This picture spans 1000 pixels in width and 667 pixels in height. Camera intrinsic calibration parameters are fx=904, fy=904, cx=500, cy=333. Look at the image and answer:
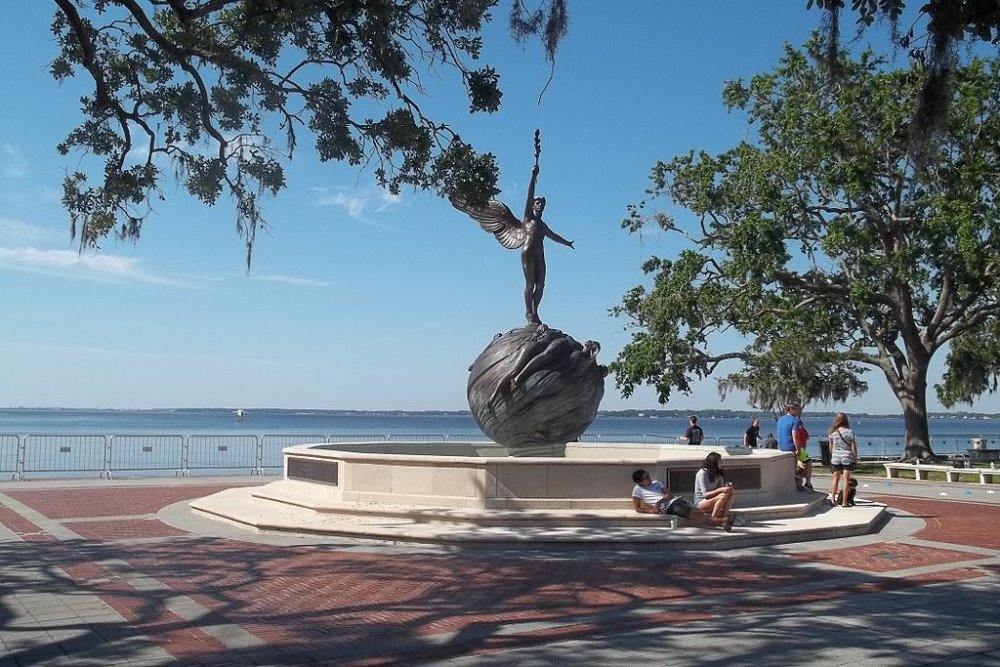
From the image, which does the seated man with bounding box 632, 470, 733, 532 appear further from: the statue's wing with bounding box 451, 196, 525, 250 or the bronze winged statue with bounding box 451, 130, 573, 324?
the statue's wing with bounding box 451, 196, 525, 250

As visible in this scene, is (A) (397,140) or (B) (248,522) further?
(B) (248,522)

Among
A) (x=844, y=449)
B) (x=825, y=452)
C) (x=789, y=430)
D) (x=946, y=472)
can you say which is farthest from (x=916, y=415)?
(x=844, y=449)

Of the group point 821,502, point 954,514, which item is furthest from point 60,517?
point 954,514

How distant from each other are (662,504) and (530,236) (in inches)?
241

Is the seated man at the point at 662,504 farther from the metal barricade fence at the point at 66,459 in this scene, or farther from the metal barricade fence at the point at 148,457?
the metal barricade fence at the point at 66,459

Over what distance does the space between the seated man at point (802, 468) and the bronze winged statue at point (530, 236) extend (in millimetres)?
5420

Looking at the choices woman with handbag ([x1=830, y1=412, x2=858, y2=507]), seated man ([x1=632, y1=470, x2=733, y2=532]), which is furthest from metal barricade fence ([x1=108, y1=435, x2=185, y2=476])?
woman with handbag ([x1=830, y1=412, x2=858, y2=507])

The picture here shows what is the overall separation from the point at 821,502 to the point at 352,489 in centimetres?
793

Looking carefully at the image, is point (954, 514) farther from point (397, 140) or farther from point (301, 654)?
point (301, 654)

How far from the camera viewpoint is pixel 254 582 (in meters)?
8.88

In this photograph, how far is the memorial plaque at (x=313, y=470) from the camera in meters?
14.0

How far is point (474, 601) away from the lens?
323 inches

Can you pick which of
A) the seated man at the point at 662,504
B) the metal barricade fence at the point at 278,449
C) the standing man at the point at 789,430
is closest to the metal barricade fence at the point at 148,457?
the metal barricade fence at the point at 278,449

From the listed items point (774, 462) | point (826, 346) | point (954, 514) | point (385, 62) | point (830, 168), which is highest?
point (830, 168)
